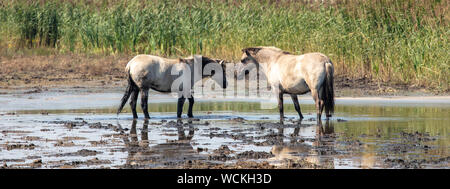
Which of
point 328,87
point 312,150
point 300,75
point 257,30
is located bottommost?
point 312,150

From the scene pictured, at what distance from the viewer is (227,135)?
12133mm

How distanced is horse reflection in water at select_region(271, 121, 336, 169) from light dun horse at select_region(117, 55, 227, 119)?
3.64 metres

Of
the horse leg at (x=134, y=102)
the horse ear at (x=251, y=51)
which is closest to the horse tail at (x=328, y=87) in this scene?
the horse ear at (x=251, y=51)

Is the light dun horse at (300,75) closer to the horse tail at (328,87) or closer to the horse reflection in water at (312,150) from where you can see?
the horse tail at (328,87)

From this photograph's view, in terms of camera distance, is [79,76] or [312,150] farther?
[79,76]

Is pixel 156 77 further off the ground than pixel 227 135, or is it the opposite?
pixel 156 77

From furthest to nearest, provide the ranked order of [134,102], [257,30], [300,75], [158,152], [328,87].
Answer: [257,30] → [134,102] → [300,75] → [328,87] → [158,152]

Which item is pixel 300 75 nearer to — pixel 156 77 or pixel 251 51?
pixel 251 51

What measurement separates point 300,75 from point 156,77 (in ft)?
9.05

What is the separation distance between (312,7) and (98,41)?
7.46 meters

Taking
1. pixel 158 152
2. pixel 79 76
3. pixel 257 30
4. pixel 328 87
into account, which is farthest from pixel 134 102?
pixel 79 76

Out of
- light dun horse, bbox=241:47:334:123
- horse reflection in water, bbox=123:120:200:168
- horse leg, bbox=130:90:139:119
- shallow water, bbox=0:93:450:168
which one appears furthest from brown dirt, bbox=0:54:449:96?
horse reflection in water, bbox=123:120:200:168
